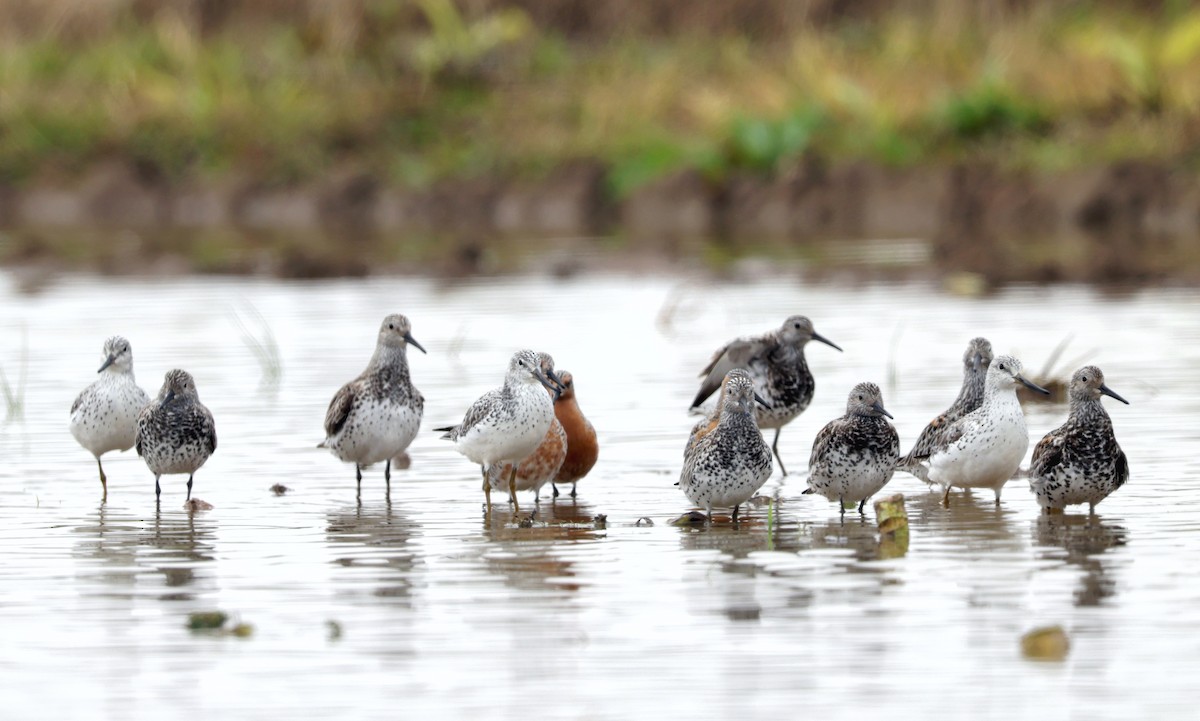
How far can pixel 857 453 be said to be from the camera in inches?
447

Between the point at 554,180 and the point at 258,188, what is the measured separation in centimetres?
569

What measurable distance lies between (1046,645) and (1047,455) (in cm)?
321

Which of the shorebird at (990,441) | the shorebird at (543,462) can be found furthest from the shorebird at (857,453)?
the shorebird at (543,462)

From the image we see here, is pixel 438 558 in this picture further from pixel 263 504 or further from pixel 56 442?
pixel 56 442

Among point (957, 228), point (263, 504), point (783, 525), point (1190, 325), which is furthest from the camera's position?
point (957, 228)

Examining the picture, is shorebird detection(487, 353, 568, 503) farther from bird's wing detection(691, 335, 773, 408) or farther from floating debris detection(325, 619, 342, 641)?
floating debris detection(325, 619, 342, 641)

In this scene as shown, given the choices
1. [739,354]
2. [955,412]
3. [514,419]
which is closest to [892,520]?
[955,412]

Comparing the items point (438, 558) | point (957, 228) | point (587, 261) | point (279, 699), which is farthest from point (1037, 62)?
point (279, 699)

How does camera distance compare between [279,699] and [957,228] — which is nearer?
[279,699]

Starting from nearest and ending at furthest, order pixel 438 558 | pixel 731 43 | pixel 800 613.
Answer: pixel 800 613 → pixel 438 558 → pixel 731 43

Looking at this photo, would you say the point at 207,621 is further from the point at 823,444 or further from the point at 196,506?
the point at 823,444

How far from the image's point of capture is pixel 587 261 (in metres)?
27.8

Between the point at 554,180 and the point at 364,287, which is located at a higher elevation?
the point at 554,180

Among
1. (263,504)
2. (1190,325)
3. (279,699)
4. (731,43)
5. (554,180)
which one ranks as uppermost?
(731,43)
